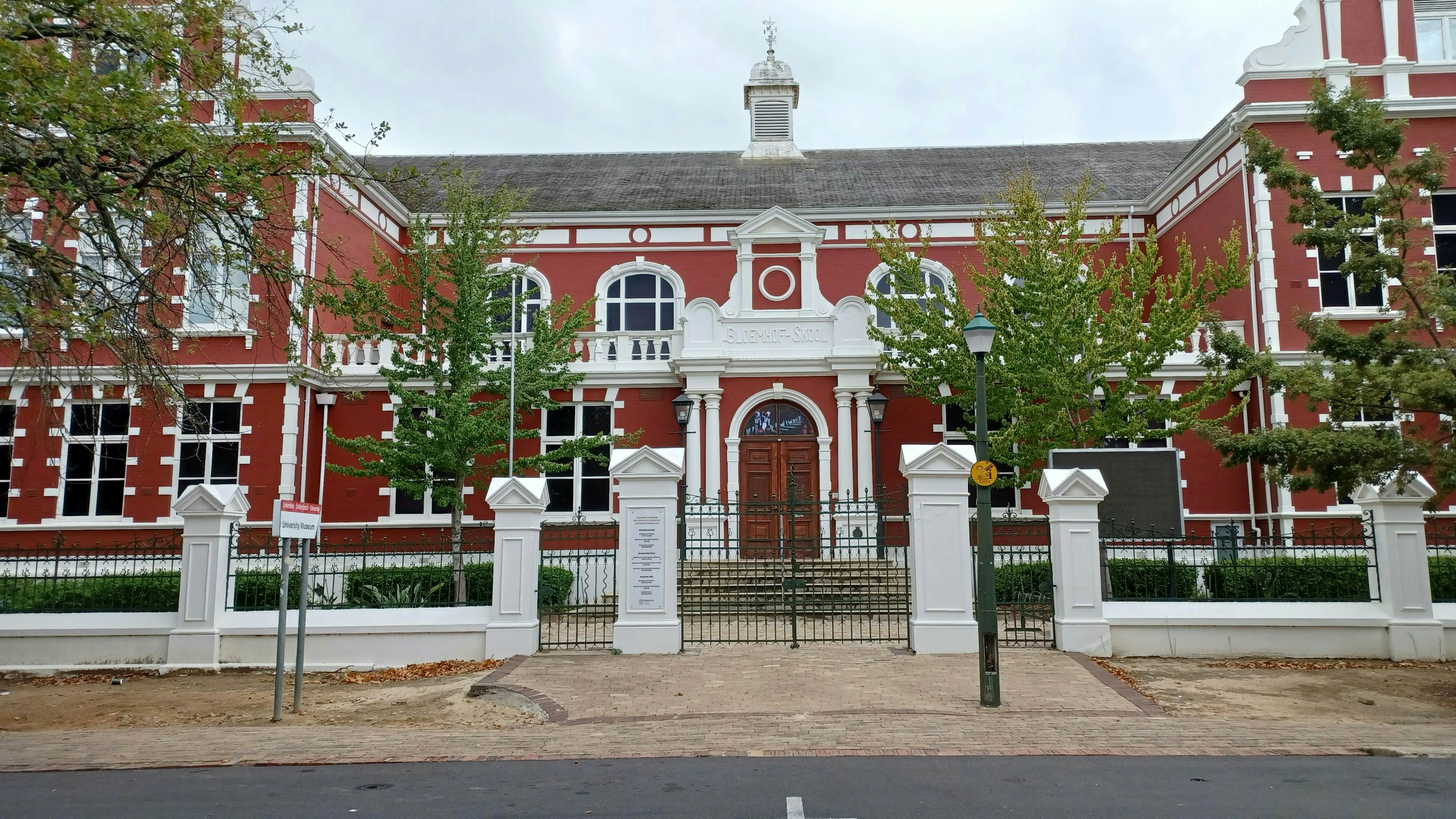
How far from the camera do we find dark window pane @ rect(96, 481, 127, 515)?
1947cm

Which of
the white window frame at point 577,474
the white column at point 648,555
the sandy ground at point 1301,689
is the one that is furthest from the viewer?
the white window frame at point 577,474

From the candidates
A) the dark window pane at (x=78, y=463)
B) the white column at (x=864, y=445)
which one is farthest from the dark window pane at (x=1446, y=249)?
the dark window pane at (x=78, y=463)

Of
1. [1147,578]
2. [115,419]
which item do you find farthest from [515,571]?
[115,419]

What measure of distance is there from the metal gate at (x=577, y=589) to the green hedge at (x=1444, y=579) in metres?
11.3

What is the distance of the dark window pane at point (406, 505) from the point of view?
806 inches

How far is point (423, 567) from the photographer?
14070 millimetres

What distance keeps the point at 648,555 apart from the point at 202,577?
5.49 meters

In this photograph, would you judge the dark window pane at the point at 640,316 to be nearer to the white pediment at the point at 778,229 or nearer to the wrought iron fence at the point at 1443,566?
the white pediment at the point at 778,229

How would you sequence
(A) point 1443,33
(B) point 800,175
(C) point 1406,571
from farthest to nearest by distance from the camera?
(B) point 800,175 → (A) point 1443,33 → (C) point 1406,571

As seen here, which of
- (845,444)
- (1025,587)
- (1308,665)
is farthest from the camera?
(845,444)

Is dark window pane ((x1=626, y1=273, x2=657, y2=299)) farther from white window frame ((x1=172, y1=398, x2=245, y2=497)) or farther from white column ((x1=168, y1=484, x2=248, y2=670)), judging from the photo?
white column ((x1=168, y1=484, x2=248, y2=670))

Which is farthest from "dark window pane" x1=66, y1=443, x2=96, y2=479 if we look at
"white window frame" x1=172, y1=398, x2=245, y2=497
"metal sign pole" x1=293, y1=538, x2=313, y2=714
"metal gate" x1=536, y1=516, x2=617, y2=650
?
"metal sign pole" x1=293, y1=538, x2=313, y2=714

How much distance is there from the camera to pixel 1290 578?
13805 millimetres

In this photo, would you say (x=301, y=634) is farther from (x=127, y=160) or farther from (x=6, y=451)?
(x=6, y=451)
